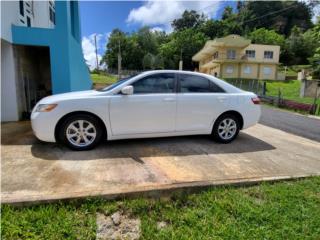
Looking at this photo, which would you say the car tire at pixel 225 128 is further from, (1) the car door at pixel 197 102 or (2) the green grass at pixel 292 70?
(2) the green grass at pixel 292 70

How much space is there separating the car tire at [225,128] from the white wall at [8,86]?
5.94 m

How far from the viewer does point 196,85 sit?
17.2 ft

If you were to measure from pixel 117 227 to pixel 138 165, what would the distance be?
1423 mm

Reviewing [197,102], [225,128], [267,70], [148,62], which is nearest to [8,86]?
[197,102]

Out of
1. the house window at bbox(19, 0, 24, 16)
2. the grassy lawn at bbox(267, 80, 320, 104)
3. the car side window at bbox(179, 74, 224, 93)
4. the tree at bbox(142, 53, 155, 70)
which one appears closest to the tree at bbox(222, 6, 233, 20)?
the tree at bbox(142, 53, 155, 70)

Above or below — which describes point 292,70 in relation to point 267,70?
above

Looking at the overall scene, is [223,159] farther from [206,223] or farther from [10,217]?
[10,217]

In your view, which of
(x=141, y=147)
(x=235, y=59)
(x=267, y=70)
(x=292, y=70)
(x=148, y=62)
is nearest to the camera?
(x=141, y=147)

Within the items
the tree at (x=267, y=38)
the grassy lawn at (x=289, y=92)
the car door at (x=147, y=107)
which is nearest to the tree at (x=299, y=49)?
the tree at (x=267, y=38)

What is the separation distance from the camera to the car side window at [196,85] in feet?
16.8

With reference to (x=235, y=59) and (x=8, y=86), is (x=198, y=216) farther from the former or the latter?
(x=235, y=59)

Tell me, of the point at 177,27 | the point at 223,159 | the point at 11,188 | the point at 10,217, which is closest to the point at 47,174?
the point at 11,188

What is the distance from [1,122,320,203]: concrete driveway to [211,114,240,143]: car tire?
7.7 inches

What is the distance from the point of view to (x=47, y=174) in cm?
353
